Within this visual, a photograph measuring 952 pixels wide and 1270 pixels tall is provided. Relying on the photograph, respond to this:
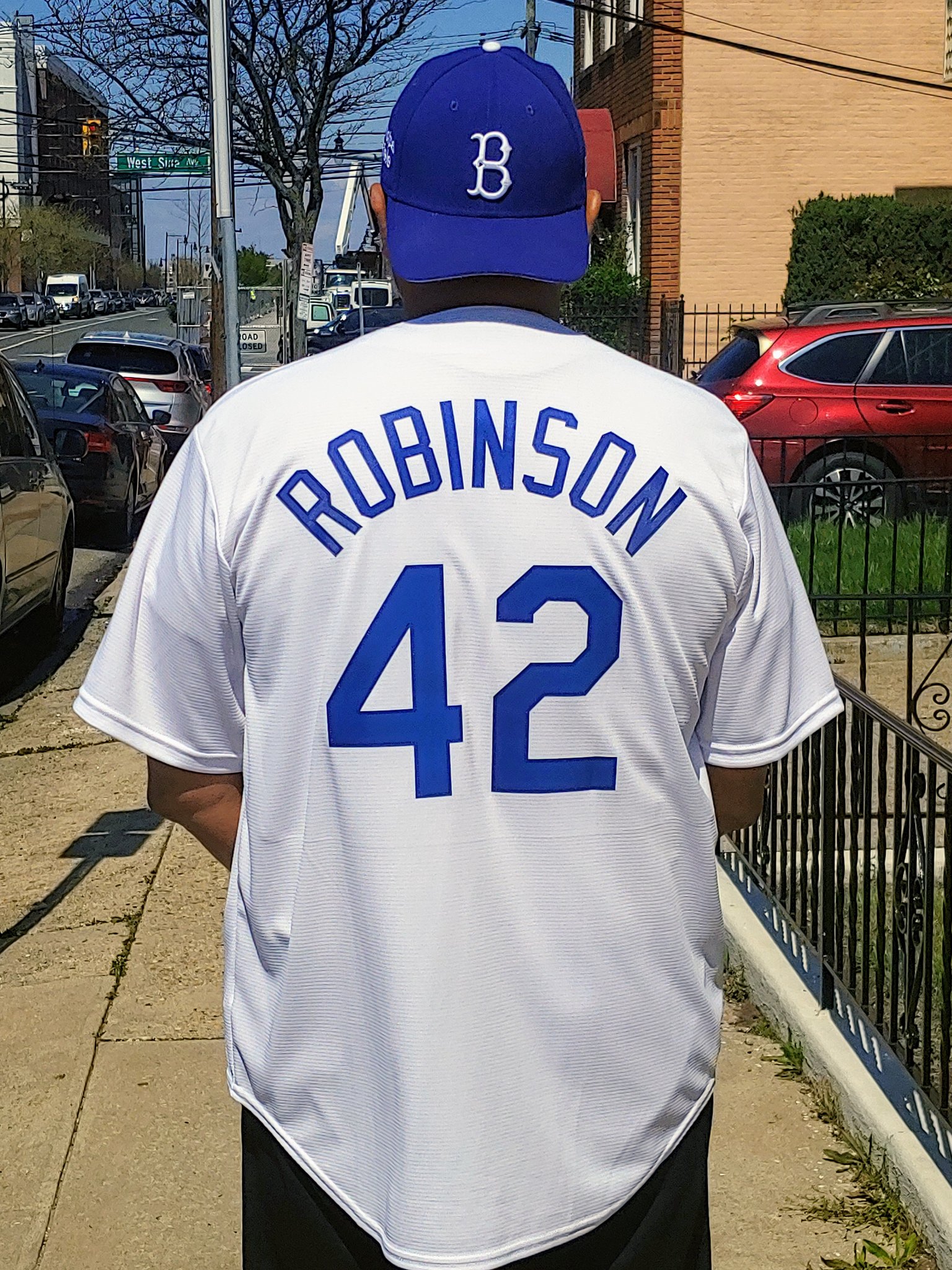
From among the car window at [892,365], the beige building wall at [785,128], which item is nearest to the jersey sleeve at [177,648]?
the car window at [892,365]

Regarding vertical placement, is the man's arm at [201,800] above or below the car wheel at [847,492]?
above

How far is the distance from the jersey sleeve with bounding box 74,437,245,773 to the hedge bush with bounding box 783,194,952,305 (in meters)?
20.1

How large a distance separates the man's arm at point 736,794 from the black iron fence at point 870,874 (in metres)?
1.45

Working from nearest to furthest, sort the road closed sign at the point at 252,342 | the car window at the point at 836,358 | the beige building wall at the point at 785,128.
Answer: the car window at the point at 836,358 → the beige building wall at the point at 785,128 → the road closed sign at the point at 252,342

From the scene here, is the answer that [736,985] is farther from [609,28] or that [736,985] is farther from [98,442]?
[609,28]

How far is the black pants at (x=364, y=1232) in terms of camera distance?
72.2 inches

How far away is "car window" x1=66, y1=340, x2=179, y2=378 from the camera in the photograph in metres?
22.1

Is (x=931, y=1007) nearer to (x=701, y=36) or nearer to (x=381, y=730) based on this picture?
(x=381, y=730)

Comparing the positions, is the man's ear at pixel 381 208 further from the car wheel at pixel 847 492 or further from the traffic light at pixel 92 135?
the traffic light at pixel 92 135

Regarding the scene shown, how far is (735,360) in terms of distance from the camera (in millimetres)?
13602

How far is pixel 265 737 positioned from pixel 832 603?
25.5ft

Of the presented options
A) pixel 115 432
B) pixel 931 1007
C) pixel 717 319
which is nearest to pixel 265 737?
pixel 931 1007

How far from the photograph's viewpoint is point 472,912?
1.71m

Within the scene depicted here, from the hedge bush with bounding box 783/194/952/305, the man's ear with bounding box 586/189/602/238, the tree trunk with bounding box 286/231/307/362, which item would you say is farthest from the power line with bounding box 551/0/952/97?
the man's ear with bounding box 586/189/602/238
